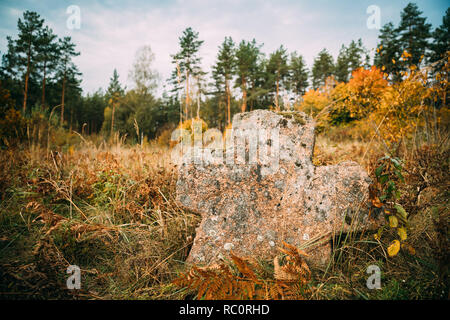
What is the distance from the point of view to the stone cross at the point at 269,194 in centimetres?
151

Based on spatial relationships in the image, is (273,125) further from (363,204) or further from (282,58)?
(282,58)

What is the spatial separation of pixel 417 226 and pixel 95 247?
2950mm

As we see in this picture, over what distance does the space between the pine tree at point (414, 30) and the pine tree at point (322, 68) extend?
401 inches

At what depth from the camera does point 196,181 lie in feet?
5.54

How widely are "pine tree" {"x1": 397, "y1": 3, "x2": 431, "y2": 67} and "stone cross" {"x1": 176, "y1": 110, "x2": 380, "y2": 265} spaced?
28863mm

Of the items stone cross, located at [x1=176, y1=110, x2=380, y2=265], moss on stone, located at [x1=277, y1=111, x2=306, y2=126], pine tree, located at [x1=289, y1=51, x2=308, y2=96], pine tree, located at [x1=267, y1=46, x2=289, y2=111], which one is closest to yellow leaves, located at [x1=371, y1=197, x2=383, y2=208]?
stone cross, located at [x1=176, y1=110, x2=380, y2=265]

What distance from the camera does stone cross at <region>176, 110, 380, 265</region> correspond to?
151 cm

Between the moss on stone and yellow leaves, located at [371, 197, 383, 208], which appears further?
the moss on stone

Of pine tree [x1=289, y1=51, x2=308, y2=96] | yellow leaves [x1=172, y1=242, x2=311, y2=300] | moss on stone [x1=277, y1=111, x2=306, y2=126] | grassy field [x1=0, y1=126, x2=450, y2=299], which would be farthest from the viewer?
pine tree [x1=289, y1=51, x2=308, y2=96]

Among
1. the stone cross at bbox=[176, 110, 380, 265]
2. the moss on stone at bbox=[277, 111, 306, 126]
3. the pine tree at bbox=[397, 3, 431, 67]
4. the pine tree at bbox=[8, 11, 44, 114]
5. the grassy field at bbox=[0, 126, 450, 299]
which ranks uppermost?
the pine tree at bbox=[397, 3, 431, 67]

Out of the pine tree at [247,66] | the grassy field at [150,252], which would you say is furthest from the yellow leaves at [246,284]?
the pine tree at [247,66]

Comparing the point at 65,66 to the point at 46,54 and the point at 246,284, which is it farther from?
the point at 246,284

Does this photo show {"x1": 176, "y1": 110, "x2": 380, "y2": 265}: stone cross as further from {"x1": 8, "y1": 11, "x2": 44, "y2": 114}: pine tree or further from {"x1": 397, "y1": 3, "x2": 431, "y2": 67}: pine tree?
{"x1": 397, "y1": 3, "x2": 431, "y2": 67}: pine tree
